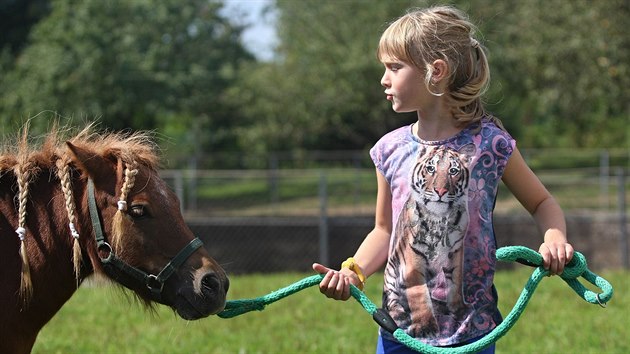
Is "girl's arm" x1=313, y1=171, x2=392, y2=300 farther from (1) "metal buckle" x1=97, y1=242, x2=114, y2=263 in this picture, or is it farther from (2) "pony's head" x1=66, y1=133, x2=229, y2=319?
(1) "metal buckle" x1=97, y1=242, x2=114, y2=263

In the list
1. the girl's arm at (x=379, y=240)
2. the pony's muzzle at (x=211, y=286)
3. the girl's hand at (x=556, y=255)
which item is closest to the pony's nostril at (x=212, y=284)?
the pony's muzzle at (x=211, y=286)

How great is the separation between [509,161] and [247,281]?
286 inches

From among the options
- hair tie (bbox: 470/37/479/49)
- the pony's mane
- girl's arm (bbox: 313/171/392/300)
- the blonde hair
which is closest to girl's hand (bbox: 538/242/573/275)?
the blonde hair

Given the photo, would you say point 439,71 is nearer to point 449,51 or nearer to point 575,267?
point 449,51

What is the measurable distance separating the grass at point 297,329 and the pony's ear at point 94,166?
6.41 ft

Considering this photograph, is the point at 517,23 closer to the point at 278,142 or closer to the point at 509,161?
the point at 278,142

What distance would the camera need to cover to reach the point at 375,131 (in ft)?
82.0

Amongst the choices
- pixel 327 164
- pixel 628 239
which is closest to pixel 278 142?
pixel 327 164

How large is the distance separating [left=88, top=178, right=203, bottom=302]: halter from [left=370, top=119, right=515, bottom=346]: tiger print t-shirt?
2.52ft

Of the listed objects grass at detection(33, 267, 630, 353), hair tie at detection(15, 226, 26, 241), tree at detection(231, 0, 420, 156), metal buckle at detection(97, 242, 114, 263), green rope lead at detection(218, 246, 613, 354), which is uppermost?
hair tie at detection(15, 226, 26, 241)

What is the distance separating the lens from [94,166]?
9.68ft

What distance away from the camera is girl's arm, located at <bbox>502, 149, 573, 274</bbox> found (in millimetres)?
2762

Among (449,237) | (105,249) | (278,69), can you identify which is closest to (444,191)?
(449,237)

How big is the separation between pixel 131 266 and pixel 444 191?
3.71 feet
